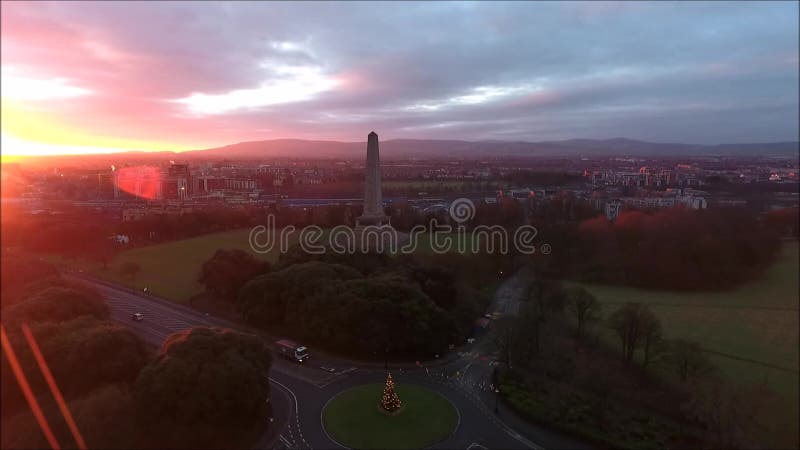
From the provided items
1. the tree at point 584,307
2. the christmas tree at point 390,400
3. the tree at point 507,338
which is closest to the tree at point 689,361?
the tree at point 584,307

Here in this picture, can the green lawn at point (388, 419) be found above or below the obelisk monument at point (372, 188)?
below

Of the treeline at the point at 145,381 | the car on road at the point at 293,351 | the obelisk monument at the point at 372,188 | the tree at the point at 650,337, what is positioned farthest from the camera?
the obelisk monument at the point at 372,188

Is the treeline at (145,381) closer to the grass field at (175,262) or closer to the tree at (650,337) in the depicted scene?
the grass field at (175,262)

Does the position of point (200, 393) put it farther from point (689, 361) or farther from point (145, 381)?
point (689, 361)

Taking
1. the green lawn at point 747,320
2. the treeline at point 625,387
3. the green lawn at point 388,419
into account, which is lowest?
the green lawn at point 388,419

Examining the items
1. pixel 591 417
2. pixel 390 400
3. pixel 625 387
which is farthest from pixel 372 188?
pixel 591 417

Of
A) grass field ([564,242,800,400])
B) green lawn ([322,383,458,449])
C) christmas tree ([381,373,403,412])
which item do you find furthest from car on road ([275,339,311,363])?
grass field ([564,242,800,400])
